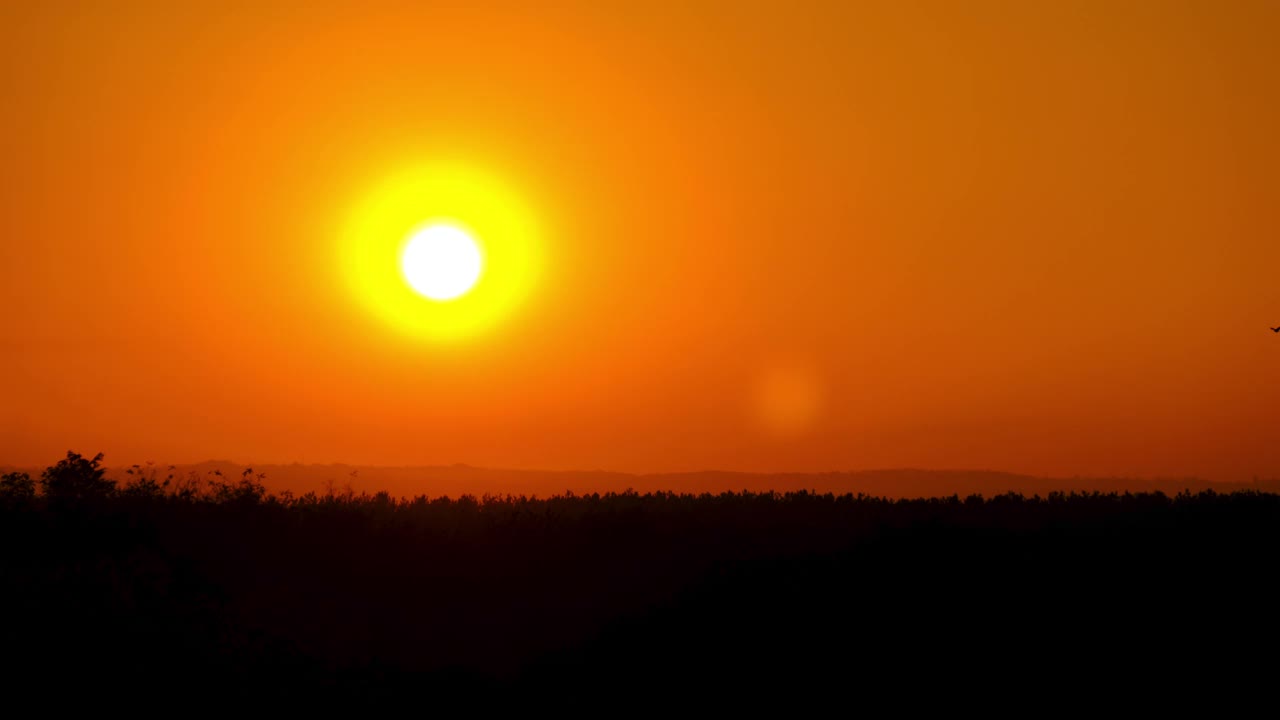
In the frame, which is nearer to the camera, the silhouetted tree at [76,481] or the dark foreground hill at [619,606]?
the dark foreground hill at [619,606]

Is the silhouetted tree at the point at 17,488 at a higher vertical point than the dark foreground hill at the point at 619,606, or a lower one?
higher

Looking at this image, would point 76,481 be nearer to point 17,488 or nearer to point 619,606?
point 17,488

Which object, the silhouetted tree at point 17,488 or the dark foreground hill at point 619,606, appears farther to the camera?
the silhouetted tree at point 17,488

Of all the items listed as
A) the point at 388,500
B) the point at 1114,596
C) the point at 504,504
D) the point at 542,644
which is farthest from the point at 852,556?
the point at 388,500

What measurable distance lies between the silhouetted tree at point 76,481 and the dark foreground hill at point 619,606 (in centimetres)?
17

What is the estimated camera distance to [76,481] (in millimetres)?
17438

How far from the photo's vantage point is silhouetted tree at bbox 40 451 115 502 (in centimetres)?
1688

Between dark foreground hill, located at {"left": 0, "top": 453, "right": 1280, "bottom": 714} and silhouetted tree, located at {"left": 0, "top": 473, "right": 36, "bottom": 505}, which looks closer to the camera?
dark foreground hill, located at {"left": 0, "top": 453, "right": 1280, "bottom": 714}

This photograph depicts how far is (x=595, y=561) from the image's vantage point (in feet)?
53.8

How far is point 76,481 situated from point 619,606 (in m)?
10.4

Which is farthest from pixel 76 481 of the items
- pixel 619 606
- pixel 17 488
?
pixel 619 606

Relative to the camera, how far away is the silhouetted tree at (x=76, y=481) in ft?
55.4

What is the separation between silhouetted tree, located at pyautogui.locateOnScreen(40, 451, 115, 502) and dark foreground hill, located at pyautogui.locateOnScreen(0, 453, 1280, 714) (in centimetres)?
17

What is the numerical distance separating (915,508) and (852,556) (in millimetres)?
5630
